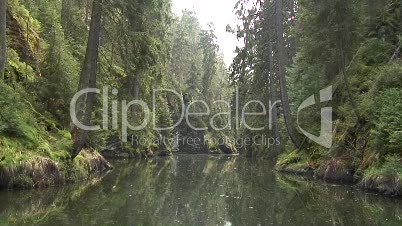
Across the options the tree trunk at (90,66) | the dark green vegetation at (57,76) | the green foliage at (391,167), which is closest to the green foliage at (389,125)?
the green foliage at (391,167)

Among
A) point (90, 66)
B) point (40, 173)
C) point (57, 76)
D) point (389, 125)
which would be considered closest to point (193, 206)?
point (40, 173)

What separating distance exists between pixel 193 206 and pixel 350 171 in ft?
25.9

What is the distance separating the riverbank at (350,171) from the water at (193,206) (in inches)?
17.7

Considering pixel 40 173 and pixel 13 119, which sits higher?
pixel 13 119

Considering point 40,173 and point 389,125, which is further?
point 389,125

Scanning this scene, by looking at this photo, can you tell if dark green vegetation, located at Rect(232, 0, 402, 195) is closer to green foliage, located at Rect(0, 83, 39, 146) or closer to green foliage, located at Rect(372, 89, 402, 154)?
green foliage, located at Rect(372, 89, 402, 154)

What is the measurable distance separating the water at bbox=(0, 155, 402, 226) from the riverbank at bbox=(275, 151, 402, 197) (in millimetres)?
449

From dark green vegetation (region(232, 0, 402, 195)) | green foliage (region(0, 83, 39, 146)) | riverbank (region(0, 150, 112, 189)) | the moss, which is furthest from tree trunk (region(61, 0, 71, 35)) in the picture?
the moss

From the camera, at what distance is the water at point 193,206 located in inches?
301

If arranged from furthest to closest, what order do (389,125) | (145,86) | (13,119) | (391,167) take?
(145,86)
(389,125)
(13,119)
(391,167)

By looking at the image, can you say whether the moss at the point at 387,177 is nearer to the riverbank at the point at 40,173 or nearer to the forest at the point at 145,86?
the forest at the point at 145,86

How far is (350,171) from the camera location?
14.9 m

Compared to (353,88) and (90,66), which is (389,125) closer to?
(353,88)

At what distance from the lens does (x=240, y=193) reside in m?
12.2
